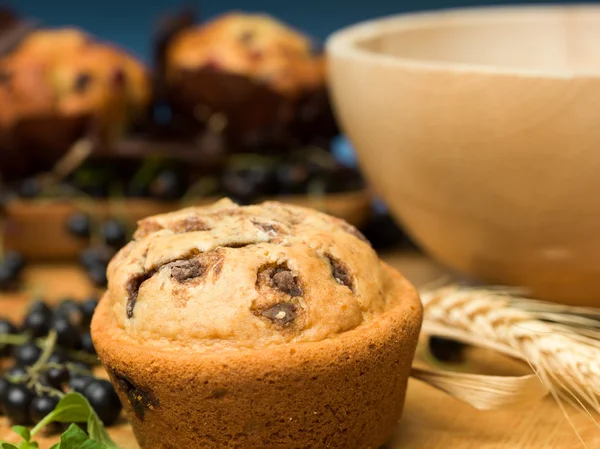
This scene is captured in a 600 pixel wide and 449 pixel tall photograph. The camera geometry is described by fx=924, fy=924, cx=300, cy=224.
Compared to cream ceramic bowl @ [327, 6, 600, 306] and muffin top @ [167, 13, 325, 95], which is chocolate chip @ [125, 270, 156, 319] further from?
muffin top @ [167, 13, 325, 95]

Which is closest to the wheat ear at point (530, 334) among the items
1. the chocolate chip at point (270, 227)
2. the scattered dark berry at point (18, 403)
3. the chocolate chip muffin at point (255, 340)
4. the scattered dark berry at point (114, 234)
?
the chocolate chip muffin at point (255, 340)

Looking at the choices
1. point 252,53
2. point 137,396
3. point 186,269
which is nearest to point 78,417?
point 137,396

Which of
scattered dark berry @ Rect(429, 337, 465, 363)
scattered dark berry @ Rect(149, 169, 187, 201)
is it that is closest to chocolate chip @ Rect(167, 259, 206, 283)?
scattered dark berry @ Rect(429, 337, 465, 363)

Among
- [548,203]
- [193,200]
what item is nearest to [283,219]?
[548,203]

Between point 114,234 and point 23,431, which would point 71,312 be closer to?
point 114,234

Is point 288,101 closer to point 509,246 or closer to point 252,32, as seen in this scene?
point 252,32

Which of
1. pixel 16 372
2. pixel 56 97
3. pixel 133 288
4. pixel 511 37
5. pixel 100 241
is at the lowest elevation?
pixel 100 241

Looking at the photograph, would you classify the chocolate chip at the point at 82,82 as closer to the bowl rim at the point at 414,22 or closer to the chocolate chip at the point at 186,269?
the bowl rim at the point at 414,22

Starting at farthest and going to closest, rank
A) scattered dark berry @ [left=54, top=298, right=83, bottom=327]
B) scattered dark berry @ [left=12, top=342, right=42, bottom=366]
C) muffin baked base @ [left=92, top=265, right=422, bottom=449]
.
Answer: scattered dark berry @ [left=54, top=298, right=83, bottom=327] → scattered dark berry @ [left=12, top=342, right=42, bottom=366] → muffin baked base @ [left=92, top=265, right=422, bottom=449]
